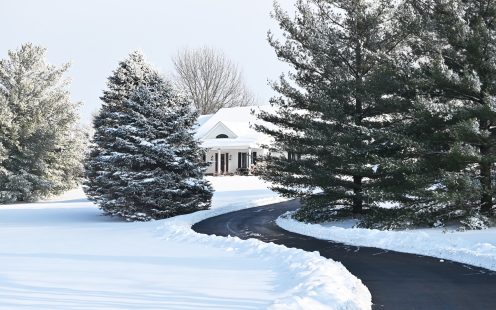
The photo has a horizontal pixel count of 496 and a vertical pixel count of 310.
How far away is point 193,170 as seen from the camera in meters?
26.7

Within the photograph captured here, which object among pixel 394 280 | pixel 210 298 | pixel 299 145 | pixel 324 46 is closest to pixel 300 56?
pixel 324 46

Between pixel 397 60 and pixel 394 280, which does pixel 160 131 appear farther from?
pixel 394 280

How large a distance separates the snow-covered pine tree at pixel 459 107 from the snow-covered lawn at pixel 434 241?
115 centimetres

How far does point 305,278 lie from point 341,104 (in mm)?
12240

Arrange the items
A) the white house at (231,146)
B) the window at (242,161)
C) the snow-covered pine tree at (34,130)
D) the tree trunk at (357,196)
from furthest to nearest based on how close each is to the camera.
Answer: the window at (242,161)
the white house at (231,146)
the snow-covered pine tree at (34,130)
the tree trunk at (357,196)

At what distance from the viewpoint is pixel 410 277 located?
10.8 metres

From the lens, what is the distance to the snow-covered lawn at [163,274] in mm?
8234

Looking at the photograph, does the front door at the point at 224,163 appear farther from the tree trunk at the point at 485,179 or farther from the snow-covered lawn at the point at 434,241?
the tree trunk at the point at 485,179

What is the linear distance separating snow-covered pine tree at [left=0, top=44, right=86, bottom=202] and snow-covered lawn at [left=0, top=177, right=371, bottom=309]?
64.4ft

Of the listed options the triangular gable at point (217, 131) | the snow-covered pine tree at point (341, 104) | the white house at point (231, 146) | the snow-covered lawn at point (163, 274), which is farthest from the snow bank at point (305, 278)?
the triangular gable at point (217, 131)

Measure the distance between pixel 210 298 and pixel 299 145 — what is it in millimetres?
14819

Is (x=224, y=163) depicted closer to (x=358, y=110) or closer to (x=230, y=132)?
(x=230, y=132)

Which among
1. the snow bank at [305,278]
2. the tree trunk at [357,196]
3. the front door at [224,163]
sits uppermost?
the front door at [224,163]

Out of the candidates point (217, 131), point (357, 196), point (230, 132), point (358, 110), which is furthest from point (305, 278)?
point (217, 131)
